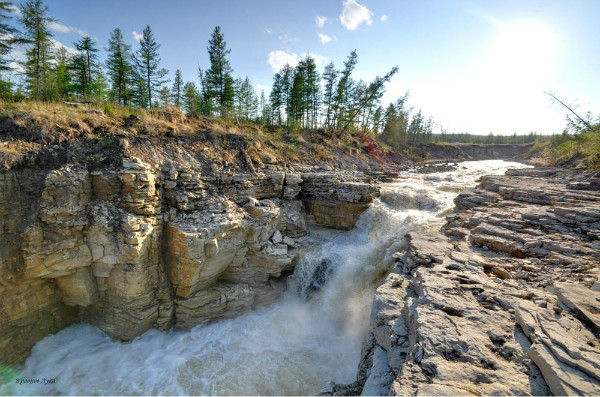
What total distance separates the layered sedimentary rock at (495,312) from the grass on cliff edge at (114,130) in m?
10.6

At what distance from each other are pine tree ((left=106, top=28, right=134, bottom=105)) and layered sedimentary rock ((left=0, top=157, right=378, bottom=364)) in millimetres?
18044

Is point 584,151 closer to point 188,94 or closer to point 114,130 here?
point 114,130

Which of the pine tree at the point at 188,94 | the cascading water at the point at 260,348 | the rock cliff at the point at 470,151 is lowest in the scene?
the cascading water at the point at 260,348

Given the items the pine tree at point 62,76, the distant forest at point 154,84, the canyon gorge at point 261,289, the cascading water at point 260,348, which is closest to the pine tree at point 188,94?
the distant forest at point 154,84

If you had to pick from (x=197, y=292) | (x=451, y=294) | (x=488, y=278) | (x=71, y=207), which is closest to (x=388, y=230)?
(x=488, y=278)

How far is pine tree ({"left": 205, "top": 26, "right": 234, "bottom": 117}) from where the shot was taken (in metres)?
20.0

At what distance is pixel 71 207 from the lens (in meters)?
7.61

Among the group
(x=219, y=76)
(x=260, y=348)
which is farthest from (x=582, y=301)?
(x=219, y=76)

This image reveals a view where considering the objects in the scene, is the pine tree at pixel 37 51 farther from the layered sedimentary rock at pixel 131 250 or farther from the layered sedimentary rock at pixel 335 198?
the layered sedimentary rock at pixel 335 198

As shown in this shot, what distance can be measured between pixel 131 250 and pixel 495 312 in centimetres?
1043

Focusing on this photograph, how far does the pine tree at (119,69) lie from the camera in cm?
2011

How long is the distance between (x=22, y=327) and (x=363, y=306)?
40.4ft

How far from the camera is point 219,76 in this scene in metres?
21.0

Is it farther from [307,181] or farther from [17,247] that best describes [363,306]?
[17,247]
